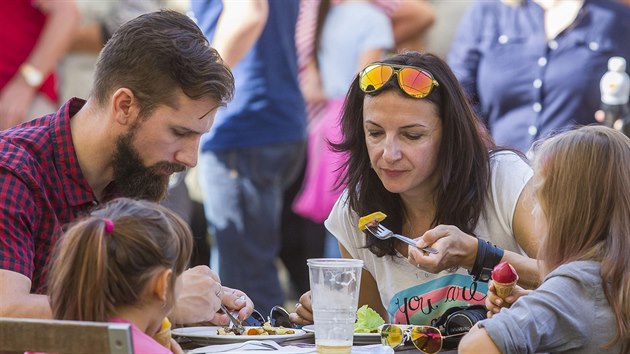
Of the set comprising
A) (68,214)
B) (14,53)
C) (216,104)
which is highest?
(14,53)

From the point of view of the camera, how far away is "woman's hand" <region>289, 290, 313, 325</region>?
10.3ft

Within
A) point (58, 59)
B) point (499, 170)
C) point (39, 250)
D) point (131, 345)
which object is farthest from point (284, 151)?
point (131, 345)

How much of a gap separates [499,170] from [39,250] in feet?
4.38

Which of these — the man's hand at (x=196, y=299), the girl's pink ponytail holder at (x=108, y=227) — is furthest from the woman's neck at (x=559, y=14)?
the girl's pink ponytail holder at (x=108, y=227)

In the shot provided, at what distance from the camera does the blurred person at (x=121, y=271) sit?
2309 mm

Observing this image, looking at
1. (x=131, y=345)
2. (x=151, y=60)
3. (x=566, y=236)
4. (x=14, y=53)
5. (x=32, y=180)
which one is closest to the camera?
(x=131, y=345)

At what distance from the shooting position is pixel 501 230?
332 cm

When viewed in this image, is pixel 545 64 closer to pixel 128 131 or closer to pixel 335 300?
pixel 128 131

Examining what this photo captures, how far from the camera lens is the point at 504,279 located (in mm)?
2637

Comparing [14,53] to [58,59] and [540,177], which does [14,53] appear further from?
[540,177]

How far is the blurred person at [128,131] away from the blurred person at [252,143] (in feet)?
7.95

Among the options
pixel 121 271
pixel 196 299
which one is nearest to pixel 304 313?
pixel 196 299

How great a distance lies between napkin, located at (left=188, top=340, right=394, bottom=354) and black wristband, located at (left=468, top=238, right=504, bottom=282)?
45cm

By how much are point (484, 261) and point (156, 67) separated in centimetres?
102
